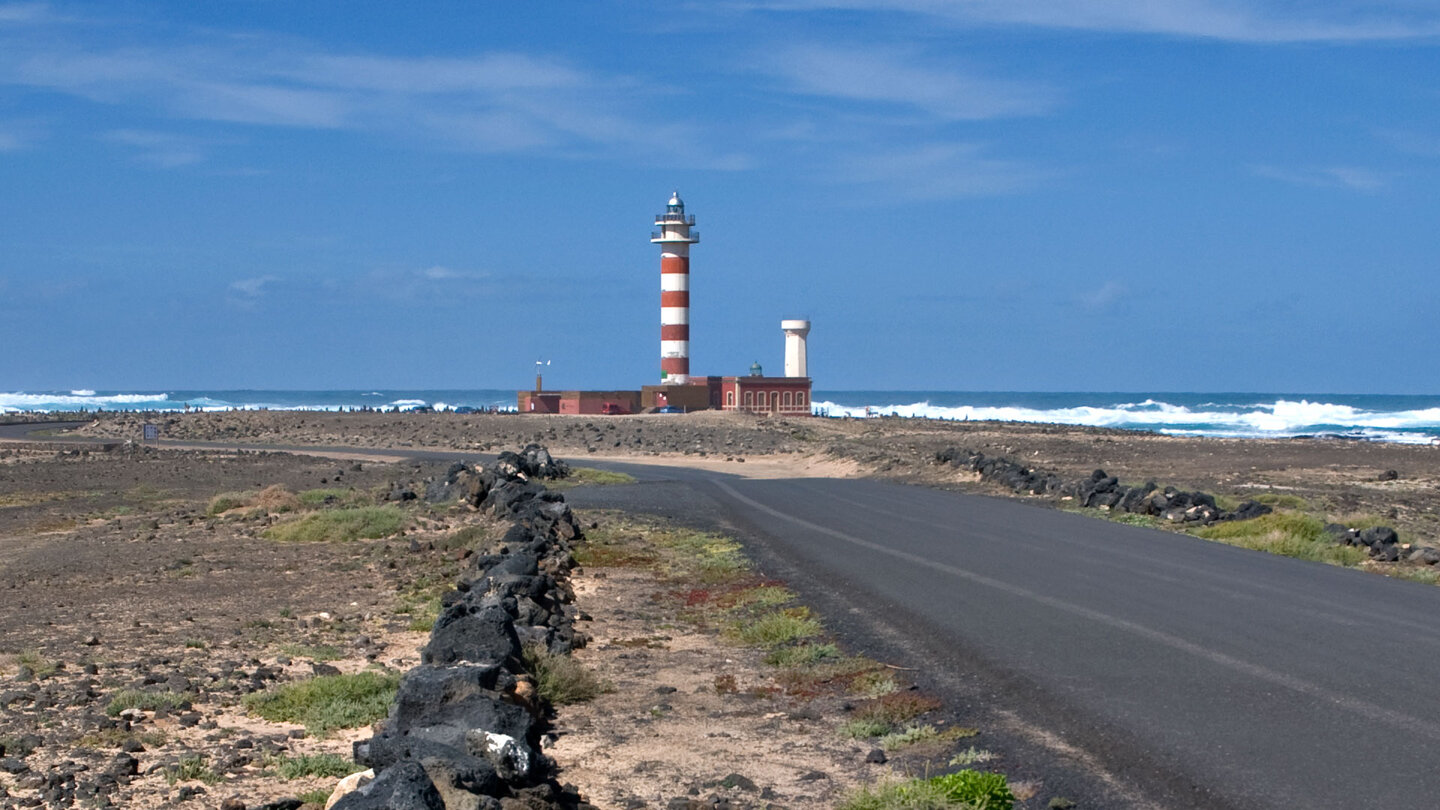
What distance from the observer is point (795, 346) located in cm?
7056

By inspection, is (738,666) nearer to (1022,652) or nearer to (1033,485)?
(1022,652)

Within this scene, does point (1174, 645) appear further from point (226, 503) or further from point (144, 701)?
point (226, 503)

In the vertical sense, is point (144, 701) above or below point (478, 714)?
below

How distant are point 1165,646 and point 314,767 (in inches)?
236

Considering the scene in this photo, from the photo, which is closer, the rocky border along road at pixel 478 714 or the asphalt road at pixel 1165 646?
the rocky border along road at pixel 478 714

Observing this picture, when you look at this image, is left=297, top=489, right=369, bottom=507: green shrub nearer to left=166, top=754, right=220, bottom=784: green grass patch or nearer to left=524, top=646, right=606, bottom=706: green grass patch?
left=524, top=646, right=606, bottom=706: green grass patch

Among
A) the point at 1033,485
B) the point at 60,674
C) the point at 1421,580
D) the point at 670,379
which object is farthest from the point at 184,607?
the point at 670,379

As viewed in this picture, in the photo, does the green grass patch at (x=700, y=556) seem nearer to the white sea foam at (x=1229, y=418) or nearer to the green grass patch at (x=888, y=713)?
the green grass patch at (x=888, y=713)

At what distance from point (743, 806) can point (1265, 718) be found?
3.13 m

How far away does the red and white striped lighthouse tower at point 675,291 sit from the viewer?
65.0 metres

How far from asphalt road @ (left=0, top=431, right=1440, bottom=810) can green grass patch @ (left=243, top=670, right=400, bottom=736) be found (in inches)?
147

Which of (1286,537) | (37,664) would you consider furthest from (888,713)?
(1286,537)

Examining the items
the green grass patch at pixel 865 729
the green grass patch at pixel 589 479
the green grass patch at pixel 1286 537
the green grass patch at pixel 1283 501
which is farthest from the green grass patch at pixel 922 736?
the green grass patch at pixel 589 479

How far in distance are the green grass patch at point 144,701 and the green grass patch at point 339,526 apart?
1069 cm
